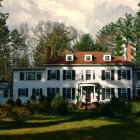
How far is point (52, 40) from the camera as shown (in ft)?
252

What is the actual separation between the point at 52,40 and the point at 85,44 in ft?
26.3

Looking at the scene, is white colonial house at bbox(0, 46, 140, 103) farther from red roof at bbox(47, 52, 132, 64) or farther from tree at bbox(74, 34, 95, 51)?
tree at bbox(74, 34, 95, 51)

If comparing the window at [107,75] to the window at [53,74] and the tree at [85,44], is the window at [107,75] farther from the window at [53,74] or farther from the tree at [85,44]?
the tree at [85,44]

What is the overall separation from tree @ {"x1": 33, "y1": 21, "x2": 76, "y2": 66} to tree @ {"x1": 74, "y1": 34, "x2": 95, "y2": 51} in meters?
1.91

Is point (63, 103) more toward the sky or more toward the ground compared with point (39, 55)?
more toward the ground

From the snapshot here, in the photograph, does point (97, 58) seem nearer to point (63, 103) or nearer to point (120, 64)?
point (120, 64)

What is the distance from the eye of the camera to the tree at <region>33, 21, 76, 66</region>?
A: 76.9m

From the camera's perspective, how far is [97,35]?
90.4m

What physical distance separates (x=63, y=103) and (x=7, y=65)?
5018 centimetres

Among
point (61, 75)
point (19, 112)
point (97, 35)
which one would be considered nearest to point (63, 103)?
point (19, 112)

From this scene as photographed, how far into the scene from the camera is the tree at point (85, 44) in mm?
81438

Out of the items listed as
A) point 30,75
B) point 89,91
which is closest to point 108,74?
point 89,91

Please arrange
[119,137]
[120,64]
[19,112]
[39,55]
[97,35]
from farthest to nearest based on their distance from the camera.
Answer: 1. [97,35]
2. [39,55]
3. [120,64]
4. [19,112]
5. [119,137]

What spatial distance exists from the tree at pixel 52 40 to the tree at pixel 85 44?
191cm
